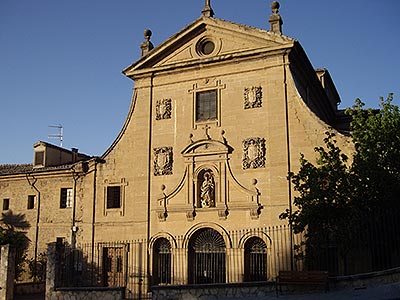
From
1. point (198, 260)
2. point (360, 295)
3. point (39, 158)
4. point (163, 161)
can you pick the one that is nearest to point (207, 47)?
point (163, 161)

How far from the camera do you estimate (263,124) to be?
72.2ft

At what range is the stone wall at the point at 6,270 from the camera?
69.8 feet

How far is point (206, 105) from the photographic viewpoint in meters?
23.7

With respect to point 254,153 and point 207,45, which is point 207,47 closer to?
point 207,45

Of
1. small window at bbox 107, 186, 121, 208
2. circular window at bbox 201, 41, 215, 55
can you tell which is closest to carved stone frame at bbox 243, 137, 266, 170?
circular window at bbox 201, 41, 215, 55

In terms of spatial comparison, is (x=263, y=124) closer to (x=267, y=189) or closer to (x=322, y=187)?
(x=267, y=189)

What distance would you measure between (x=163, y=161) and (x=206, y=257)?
499 cm

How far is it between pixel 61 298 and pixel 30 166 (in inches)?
525

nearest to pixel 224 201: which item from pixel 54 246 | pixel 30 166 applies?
pixel 54 246

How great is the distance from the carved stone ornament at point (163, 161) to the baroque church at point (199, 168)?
48 millimetres

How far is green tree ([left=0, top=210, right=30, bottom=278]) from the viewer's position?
25562 millimetres

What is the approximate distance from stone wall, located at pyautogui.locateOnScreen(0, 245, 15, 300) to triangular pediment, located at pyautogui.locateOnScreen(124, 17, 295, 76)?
34.2ft

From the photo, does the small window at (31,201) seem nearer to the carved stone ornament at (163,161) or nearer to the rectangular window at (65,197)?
the rectangular window at (65,197)

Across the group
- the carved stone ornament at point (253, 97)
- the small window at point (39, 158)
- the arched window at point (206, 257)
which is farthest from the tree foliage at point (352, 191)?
the small window at point (39, 158)
